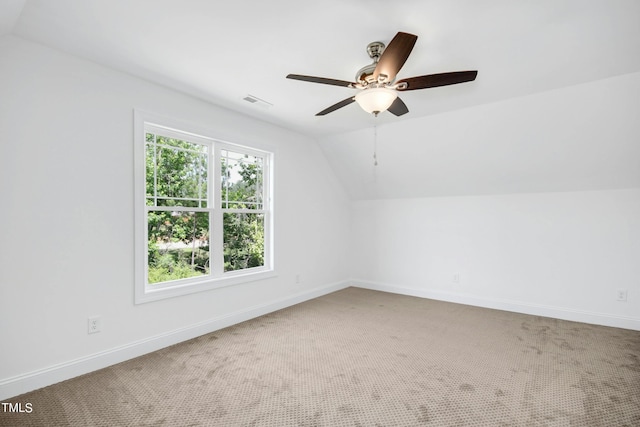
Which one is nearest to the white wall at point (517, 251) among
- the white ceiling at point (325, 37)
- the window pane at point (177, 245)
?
the white ceiling at point (325, 37)

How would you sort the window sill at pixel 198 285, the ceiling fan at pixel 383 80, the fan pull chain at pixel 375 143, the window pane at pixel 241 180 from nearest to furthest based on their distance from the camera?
the ceiling fan at pixel 383 80 → the window sill at pixel 198 285 → the window pane at pixel 241 180 → the fan pull chain at pixel 375 143

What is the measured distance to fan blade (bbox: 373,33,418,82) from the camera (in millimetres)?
1805

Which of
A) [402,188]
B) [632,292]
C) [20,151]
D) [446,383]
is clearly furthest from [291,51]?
[632,292]

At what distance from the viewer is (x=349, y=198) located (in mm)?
5820

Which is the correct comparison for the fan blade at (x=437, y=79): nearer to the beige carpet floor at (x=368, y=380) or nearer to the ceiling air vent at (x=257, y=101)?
the ceiling air vent at (x=257, y=101)

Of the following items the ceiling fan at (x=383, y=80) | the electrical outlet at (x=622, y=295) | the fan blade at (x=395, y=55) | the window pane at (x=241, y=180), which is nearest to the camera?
the fan blade at (x=395, y=55)

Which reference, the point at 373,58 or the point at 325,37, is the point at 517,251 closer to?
the point at 373,58

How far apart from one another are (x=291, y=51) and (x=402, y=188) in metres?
3.17

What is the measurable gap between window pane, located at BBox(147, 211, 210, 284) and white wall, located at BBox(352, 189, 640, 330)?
3018 mm

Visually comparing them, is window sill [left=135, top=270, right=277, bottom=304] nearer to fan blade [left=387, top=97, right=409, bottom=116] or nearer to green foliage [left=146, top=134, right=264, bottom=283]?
green foliage [left=146, top=134, right=264, bottom=283]

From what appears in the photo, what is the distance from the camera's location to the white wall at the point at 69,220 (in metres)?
2.24

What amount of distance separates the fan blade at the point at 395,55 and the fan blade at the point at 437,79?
0.55 ft

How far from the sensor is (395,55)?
1.96 m

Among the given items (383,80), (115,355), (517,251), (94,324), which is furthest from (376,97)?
(517,251)
